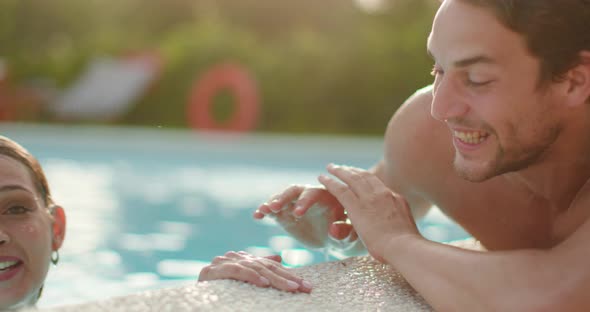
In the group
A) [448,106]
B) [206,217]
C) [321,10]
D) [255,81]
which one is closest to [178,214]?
[206,217]

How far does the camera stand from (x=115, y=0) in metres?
21.8

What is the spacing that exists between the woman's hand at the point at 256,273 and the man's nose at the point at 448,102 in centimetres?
67

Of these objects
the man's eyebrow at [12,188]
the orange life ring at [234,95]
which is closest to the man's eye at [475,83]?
the man's eyebrow at [12,188]

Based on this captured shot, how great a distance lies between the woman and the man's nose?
151cm

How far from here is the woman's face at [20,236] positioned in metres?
2.39

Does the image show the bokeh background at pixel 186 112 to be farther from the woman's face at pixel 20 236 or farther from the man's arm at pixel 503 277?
the man's arm at pixel 503 277

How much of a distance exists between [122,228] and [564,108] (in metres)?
4.86

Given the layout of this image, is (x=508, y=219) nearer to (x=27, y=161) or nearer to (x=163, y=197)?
(x=27, y=161)

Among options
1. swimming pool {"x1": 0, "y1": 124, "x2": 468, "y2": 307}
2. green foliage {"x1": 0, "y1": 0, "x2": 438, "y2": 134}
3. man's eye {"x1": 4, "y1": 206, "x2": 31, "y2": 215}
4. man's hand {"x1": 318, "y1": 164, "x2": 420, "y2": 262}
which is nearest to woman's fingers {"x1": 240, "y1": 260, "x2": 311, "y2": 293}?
man's hand {"x1": 318, "y1": 164, "x2": 420, "y2": 262}

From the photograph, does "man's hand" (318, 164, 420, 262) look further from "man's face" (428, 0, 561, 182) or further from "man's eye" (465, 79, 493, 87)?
"man's eye" (465, 79, 493, 87)

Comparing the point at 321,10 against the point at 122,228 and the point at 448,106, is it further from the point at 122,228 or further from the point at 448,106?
the point at 448,106

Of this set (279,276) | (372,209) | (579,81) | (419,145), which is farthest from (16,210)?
(579,81)

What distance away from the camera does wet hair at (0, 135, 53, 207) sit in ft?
8.23

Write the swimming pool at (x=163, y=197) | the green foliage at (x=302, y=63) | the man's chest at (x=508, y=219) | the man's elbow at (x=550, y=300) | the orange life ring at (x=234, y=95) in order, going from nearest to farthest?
1. the man's elbow at (x=550, y=300)
2. the man's chest at (x=508, y=219)
3. the swimming pool at (x=163, y=197)
4. the green foliage at (x=302, y=63)
5. the orange life ring at (x=234, y=95)
